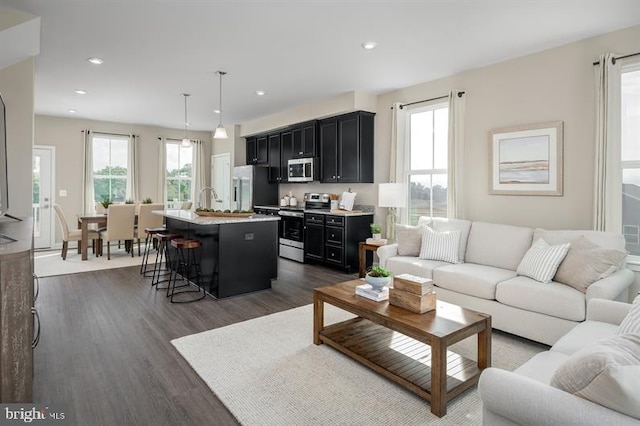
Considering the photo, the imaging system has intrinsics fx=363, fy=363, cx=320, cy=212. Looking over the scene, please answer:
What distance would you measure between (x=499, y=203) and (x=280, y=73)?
325 cm

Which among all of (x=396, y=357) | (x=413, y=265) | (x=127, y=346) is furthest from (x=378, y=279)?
(x=127, y=346)

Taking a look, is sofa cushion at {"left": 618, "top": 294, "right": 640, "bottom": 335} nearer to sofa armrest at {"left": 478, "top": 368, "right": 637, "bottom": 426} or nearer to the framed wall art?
sofa armrest at {"left": 478, "top": 368, "right": 637, "bottom": 426}

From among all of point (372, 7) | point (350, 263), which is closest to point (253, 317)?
point (350, 263)

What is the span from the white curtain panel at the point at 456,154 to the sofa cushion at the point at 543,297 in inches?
61.4

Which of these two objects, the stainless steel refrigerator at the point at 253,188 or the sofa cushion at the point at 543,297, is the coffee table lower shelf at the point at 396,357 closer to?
the sofa cushion at the point at 543,297

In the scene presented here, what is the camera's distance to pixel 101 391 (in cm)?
231

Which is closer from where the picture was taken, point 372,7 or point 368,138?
point 372,7

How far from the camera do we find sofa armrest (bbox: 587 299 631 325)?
7.36ft

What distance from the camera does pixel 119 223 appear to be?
6.66m

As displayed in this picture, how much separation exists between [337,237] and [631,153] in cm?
364

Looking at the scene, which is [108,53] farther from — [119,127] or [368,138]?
[119,127]

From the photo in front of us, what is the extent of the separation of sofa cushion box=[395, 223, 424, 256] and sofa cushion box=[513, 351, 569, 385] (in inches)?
94.2

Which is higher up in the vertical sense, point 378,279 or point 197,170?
point 197,170

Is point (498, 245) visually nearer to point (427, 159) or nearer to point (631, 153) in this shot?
point (631, 153)
